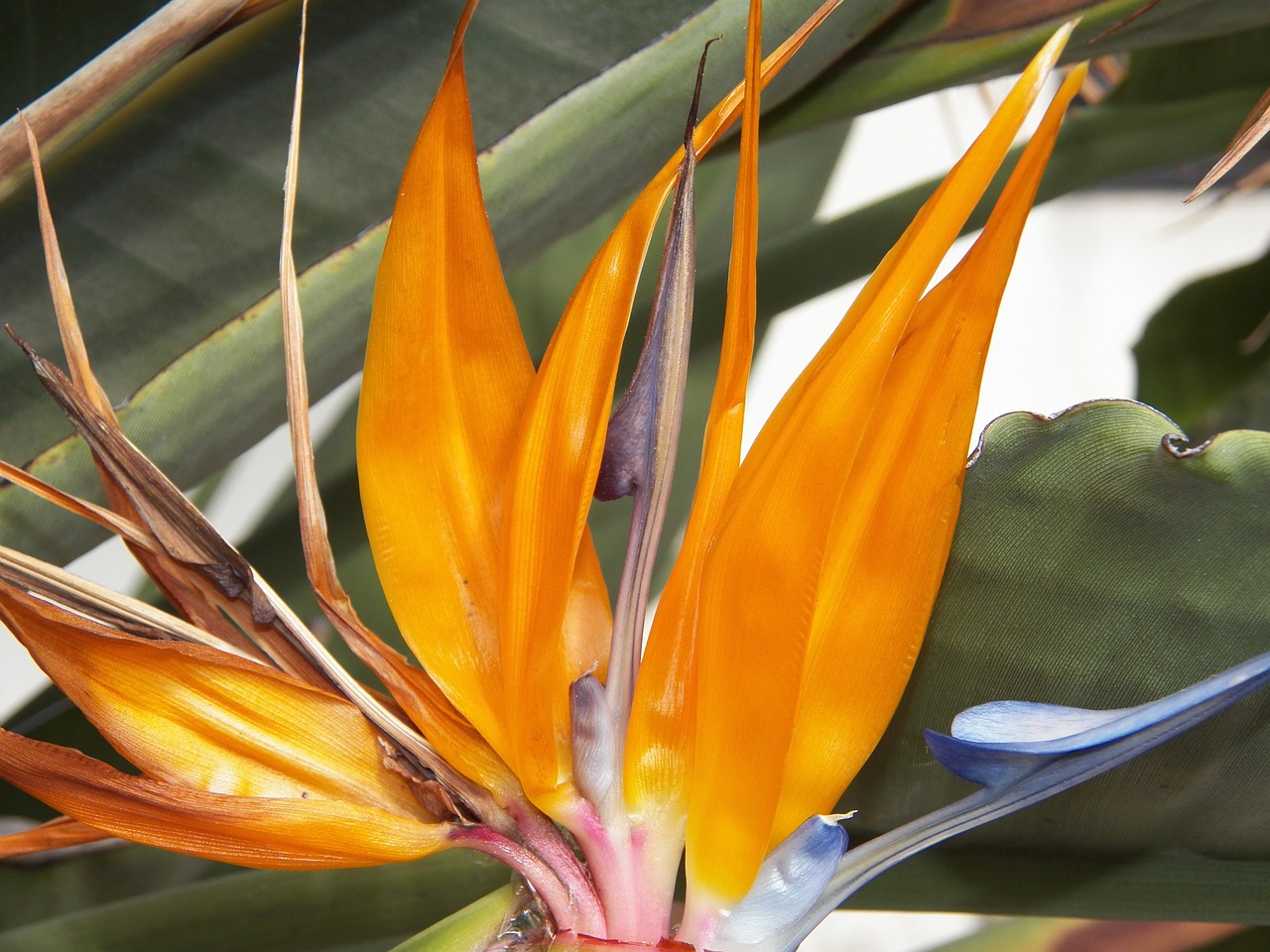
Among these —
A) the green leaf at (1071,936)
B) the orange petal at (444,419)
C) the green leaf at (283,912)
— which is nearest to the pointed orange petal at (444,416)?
the orange petal at (444,419)

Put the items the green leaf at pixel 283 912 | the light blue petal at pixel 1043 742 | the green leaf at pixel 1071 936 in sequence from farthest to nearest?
1. the green leaf at pixel 1071 936
2. the green leaf at pixel 283 912
3. the light blue petal at pixel 1043 742

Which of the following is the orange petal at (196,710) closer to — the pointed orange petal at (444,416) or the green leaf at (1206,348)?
the pointed orange petal at (444,416)

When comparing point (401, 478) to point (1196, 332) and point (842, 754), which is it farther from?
point (1196, 332)

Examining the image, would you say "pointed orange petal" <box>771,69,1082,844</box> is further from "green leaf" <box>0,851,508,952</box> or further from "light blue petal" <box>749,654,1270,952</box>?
"green leaf" <box>0,851,508,952</box>

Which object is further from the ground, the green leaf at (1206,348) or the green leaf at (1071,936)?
the green leaf at (1206,348)

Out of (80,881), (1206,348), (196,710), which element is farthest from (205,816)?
(1206,348)

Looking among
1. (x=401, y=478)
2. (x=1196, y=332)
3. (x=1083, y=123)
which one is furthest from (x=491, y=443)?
(x=1196, y=332)
